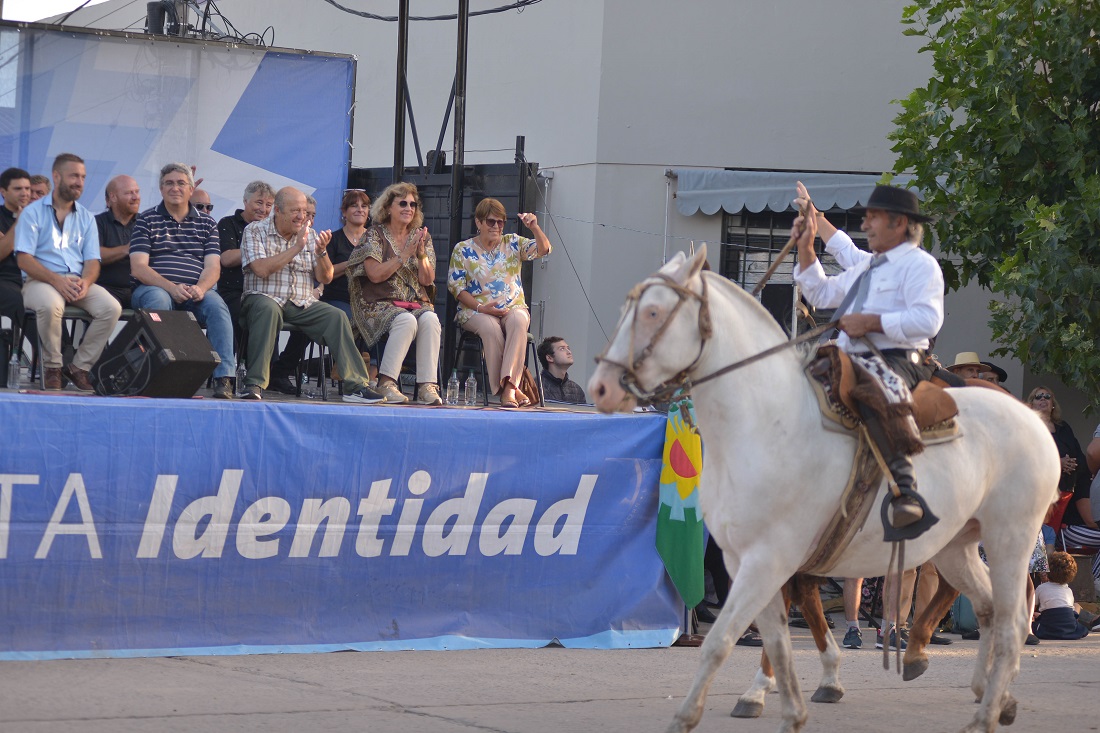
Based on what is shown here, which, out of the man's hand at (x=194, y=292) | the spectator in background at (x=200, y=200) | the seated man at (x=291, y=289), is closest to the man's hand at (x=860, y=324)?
the seated man at (x=291, y=289)

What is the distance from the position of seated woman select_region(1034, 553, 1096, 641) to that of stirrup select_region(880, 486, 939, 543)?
4.83 meters

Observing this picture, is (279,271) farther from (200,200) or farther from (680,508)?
(680,508)

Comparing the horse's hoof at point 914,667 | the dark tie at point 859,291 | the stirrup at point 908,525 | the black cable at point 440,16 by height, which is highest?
the black cable at point 440,16

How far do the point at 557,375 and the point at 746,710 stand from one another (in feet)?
17.6

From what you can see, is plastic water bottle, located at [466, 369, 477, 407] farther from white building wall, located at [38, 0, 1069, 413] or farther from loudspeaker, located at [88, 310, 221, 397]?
white building wall, located at [38, 0, 1069, 413]

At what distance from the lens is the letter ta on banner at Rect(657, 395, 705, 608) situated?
9031mm

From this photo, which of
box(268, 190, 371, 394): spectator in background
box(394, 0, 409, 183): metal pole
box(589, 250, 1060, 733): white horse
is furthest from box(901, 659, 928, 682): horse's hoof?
box(394, 0, 409, 183): metal pole

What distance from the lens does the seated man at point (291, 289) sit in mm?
9516

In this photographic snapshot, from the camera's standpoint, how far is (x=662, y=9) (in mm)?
15594

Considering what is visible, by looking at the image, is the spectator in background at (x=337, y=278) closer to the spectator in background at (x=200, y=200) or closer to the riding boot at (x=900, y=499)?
the spectator in background at (x=200, y=200)

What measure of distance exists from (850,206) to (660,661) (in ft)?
24.5

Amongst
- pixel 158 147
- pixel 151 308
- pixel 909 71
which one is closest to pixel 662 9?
pixel 909 71

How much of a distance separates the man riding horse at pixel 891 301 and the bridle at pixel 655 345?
0.76 m

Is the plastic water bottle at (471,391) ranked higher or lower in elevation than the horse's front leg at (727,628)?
higher
